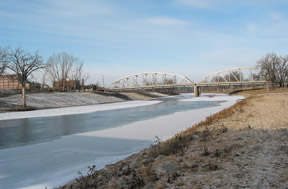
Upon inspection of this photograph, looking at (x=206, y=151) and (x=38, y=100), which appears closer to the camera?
(x=206, y=151)

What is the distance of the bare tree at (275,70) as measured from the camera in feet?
235

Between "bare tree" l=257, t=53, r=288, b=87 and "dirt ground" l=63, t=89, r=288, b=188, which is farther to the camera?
"bare tree" l=257, t=53, r=288, b=87

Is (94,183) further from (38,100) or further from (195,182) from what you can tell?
(38,100)

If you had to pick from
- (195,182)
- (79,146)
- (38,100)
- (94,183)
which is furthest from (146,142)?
(38,100)

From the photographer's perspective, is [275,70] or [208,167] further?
[275,70]

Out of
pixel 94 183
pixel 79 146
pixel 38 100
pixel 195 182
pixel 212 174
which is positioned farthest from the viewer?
pixel 38 100

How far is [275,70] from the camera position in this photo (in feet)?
238

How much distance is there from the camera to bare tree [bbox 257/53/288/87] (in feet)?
235

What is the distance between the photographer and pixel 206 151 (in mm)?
6645

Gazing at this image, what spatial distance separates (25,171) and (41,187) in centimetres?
160

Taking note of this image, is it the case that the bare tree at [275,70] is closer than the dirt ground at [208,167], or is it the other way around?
the dirt ground at [208,167]

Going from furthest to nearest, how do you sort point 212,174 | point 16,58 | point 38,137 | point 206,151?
point 16,58 → point 38,137 → point 206,151 → point 212,174

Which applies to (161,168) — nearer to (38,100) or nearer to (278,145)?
(278,145)

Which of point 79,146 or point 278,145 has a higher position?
point 278,145
